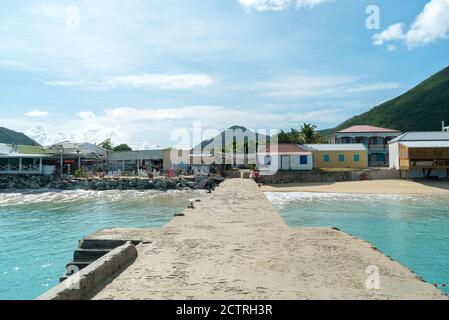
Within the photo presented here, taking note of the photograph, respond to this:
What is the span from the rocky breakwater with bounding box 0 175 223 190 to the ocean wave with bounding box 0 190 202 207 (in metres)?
1.78

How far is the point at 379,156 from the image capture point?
49.7 metres

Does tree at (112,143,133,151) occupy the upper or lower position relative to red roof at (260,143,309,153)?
upper

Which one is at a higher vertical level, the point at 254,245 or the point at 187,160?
the point at 187,160

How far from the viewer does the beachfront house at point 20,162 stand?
41.9m

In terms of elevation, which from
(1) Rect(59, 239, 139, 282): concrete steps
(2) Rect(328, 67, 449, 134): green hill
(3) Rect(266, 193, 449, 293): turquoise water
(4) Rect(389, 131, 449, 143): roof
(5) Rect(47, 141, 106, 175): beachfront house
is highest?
(2) Rect(328, 67, 449, 134): green hill

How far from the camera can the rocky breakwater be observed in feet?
125

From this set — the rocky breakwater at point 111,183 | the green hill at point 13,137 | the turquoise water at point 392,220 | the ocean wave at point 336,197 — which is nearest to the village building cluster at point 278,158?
the rocky breakwater at point 111,183

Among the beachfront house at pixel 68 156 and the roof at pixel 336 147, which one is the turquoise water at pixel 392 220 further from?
the beachfront house at pixel 68 156

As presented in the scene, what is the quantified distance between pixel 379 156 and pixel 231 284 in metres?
50.4

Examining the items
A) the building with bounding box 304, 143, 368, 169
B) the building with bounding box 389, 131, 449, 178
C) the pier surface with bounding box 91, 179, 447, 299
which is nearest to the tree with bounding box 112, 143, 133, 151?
the building with bounding box 304, 143, 368, 169

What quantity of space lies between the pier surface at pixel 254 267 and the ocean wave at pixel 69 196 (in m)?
23.9

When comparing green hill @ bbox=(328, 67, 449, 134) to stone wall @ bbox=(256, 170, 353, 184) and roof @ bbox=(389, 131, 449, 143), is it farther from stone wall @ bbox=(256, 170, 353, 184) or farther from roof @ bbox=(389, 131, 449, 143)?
stone wall @ bbox=(256, 170, 353, 184)
